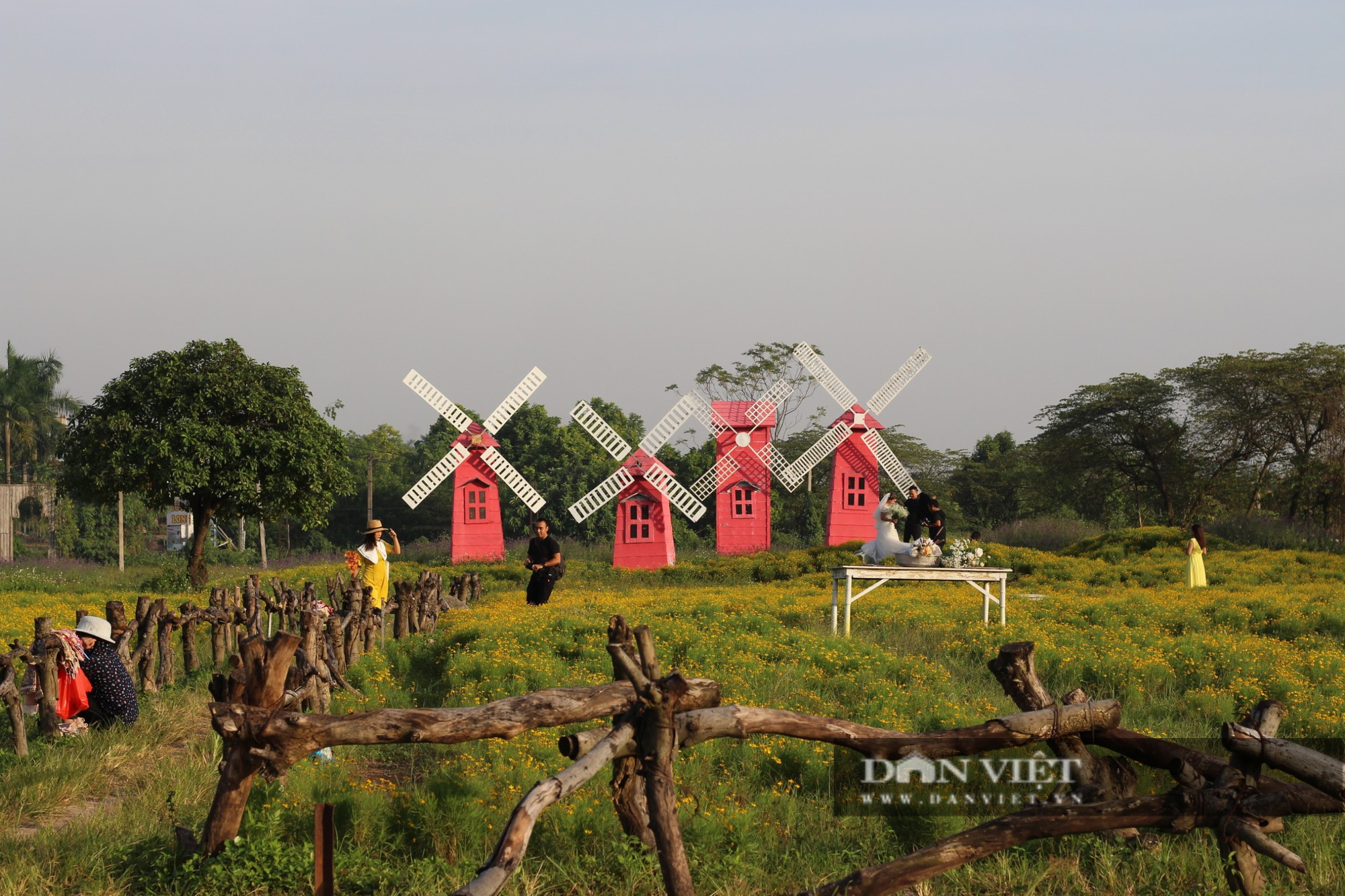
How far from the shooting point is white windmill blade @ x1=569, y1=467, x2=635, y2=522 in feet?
117

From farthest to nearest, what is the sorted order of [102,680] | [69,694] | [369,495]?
[369,495] < [102,680] < [69,694]

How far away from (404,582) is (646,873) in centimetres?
1183

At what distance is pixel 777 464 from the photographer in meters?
39.5

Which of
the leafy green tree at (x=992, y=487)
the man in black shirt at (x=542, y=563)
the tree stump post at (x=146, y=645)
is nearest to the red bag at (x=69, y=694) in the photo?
the tree stump post at (x=146, y=645)

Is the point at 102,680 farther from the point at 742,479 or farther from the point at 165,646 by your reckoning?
the point at 742,479

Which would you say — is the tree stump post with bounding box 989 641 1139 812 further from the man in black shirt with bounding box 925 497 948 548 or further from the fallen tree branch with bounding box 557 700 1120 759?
the man in black shirt with bounding box 925 497 948 548

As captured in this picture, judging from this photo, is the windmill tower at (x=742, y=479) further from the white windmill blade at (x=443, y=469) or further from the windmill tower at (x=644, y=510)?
the white windmill blade at (x=443, y=469)

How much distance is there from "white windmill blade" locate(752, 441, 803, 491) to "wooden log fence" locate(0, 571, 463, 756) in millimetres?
20384

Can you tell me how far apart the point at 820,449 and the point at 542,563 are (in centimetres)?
2406

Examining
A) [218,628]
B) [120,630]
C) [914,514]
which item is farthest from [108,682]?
[914,514]

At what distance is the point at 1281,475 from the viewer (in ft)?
135

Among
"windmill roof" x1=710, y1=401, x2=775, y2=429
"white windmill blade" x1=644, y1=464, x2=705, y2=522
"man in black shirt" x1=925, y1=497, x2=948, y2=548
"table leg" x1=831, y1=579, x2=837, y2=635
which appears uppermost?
"windmill roof" x1=710, y1=401, x2=775, y2=429

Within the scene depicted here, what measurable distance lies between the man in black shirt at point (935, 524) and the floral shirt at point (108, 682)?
10.9 m

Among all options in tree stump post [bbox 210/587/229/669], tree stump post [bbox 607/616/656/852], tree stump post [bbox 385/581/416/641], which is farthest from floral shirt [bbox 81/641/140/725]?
tree stump post [bbox 385/581/416/641]
